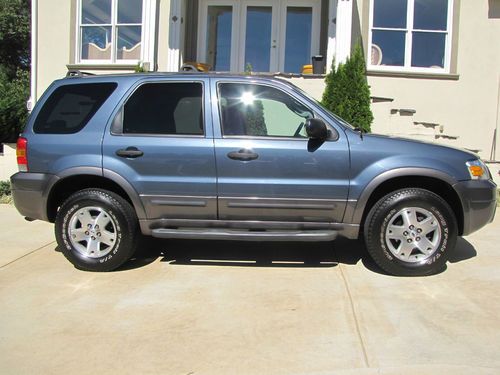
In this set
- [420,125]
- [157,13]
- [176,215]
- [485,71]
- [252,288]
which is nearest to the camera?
Answer: [252,288]

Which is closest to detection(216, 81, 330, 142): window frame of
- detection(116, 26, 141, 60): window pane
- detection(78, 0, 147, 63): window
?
detection(78, 0, 147, 63): window

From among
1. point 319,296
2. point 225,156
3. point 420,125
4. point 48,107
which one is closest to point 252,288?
point 319,296

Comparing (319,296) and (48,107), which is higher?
(48,107)

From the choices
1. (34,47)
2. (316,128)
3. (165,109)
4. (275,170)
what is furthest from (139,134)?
(34,47)

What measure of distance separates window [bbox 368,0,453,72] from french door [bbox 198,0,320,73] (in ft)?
5.16

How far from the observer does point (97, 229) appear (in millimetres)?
5188

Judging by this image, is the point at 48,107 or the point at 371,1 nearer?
the point at 48,107

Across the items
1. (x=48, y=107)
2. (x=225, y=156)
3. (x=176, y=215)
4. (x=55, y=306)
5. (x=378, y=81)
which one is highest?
(x=378, y=81)

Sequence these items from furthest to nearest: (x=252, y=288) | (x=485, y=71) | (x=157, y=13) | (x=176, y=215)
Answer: (x=157, y=13), (x=485, y=71), (x=176, y=215), (x=252, y=288)

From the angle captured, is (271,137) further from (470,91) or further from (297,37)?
(297,37)

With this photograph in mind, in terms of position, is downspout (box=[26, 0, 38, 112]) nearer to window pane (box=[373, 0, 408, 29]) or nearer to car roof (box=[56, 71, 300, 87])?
car roof (box=[56, 71, 300, 87])

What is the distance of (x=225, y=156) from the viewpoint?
4.98 m

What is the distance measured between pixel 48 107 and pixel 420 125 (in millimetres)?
7396

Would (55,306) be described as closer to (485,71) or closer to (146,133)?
(146,133)
